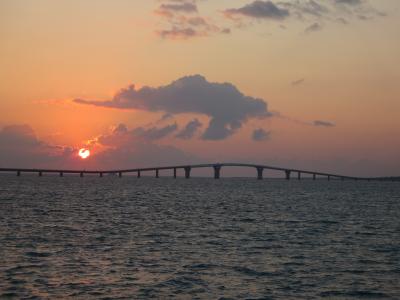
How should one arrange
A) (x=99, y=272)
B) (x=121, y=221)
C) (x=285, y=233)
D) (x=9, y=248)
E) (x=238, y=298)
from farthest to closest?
(x=121, y=221), (x=285, y=233), (x=9, y=248), (x=99, y=272), (x=238, y=298)

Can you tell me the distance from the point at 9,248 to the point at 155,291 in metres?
14.6

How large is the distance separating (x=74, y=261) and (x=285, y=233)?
835 inches

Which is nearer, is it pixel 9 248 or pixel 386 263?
→ pixel 386 263

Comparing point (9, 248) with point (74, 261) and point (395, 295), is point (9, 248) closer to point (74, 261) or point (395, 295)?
point (74, 261)

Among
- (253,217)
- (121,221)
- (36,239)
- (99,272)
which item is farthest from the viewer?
(253,217)

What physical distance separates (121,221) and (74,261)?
84.2 ft

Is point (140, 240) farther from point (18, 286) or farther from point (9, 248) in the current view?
point (18, 286)

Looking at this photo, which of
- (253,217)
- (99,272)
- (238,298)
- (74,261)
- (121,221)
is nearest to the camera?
(238,298)

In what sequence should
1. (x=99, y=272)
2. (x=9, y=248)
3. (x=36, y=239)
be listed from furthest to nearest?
1. (x=36, y=239)
2. (x=9, y=248)
3. (x=99, y=272)

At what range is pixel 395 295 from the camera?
25312mm

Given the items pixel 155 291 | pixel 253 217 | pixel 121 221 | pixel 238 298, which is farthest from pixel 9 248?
pixel 253 217

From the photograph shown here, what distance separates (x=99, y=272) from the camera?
29000 millimetres

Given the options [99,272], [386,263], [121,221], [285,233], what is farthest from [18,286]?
[121,221]

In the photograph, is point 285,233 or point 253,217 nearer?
point 285,233
